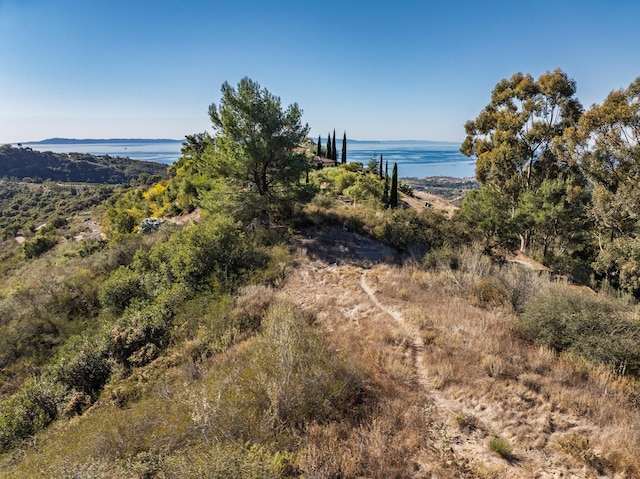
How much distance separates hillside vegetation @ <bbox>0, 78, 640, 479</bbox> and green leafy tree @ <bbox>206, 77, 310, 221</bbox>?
0.31 feet

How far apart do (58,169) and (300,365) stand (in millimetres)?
164410

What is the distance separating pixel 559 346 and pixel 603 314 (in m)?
1.07

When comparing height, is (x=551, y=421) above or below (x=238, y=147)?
below

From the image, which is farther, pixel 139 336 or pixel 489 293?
pixel 489 293

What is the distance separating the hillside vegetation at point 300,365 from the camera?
152 inches

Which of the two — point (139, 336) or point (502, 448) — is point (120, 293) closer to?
point (139, 336)

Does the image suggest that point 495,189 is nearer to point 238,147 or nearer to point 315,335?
point 238,147

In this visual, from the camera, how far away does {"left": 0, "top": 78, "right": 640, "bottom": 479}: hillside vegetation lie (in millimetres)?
3852

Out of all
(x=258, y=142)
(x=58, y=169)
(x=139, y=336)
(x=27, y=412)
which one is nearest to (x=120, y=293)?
(x=139, y=336)

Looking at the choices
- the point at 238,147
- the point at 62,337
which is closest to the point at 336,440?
the point at 62,337

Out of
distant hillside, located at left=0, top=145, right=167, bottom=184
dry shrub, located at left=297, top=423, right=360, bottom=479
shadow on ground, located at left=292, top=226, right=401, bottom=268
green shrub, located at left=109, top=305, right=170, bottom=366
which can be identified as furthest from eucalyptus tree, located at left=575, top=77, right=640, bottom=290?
distant hillside, located at left=0, top=145, right=167, bottom=184

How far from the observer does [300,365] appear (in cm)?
468

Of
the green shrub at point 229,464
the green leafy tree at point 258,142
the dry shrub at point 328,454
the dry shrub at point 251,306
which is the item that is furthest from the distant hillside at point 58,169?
the dry shrub at point 328,454

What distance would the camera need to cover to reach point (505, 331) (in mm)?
6598
